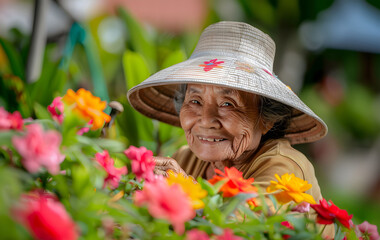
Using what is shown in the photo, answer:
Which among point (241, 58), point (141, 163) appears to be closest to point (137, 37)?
point (241, 58)

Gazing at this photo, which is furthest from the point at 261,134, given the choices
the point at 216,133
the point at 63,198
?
the point at 63,198

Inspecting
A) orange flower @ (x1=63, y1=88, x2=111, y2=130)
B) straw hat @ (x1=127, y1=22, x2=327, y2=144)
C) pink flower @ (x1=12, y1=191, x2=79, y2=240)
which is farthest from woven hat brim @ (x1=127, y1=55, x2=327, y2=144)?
pink flower @ (x1=12, y1=191, x2=79, y2=240)

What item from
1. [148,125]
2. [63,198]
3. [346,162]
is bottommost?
[346,162]

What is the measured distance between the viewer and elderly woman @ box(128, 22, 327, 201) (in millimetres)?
1211

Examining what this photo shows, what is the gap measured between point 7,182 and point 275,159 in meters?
0.86

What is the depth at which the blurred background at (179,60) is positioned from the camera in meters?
2.11

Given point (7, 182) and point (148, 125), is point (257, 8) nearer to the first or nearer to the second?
point (148, 125)

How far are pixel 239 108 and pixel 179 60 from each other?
2.98ft

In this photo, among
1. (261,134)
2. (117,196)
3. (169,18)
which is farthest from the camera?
(169,18)

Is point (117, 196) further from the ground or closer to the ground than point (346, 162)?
further from the ground

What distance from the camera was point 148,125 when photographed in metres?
2.15

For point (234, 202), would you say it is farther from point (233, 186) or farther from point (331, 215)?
point (331, 215)

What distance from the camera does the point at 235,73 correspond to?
1.21 m

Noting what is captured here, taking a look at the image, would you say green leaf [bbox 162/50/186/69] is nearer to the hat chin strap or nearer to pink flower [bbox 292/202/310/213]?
the hat chin strap
